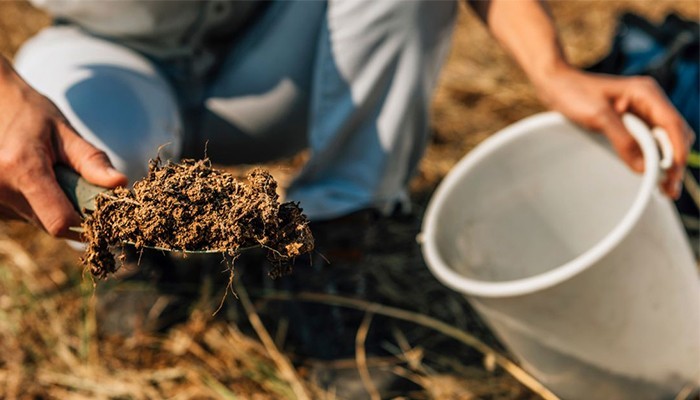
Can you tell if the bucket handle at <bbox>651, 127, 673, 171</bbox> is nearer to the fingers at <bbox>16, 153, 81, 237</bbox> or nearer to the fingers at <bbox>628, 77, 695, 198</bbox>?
the fingers at <bbox>628, 77, 695, 198</bbox>

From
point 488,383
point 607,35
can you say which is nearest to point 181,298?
point 488,383

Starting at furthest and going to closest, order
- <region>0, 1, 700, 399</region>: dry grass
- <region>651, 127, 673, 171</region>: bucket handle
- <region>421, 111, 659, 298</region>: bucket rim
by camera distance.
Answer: <region>0, 1, 700, 399</region>: dry grass → <region>651, 127, 673, 171</region>: bucket handle → <region>421, 111, 659, 298</region>: bucket rim

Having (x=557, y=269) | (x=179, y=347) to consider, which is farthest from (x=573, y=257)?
(x=179, y=347)

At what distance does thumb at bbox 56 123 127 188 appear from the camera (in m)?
0.86

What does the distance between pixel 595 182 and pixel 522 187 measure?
11 centimetres

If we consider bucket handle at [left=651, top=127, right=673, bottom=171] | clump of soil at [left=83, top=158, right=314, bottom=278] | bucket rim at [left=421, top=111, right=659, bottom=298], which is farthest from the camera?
bucket handle at [left=651, top=127, right=673, bottom=171]

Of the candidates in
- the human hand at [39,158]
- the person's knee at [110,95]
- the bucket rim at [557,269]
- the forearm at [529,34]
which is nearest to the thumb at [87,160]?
the human hand at [39,158]

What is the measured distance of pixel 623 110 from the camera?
118cm

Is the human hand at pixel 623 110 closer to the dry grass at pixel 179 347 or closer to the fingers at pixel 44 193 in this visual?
the dry grass at pixel 179 347

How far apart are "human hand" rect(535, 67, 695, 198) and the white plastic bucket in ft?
0.08

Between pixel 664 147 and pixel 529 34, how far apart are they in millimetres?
267

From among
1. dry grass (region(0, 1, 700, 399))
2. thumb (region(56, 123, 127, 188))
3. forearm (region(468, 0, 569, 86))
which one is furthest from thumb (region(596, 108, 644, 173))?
thumb (region(56, 123, 127, 188))

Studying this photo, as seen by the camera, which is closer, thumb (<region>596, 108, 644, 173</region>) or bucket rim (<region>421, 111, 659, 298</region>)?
bucket rim (<region>421, 111, 659, 298</region>)

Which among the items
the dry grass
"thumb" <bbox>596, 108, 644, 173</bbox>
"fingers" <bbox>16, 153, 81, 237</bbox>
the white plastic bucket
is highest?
"fingers" <bbox>16, 153, 81, 237</bbox>
